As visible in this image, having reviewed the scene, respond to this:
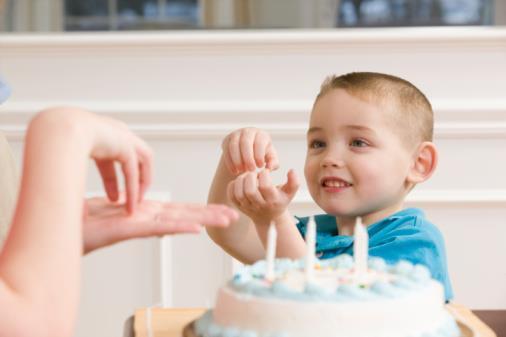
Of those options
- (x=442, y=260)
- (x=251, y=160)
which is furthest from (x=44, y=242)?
(x=442, y=260)

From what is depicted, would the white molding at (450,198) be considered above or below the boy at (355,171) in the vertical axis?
below

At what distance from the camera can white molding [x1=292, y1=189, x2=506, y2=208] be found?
8.48 feet

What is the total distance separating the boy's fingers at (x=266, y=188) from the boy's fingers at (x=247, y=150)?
6.3 inches

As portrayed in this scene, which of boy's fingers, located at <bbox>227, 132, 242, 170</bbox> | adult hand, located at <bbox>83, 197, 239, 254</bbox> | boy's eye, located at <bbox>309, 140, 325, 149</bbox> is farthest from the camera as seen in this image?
boy's eye, located at <bbox>309, 140, 325, 149</bbox>

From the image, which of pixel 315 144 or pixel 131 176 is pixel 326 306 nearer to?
pixel 131 176

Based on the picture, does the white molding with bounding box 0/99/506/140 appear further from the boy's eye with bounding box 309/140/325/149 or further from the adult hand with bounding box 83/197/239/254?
the adult hand with bounding box 83/197/239/254

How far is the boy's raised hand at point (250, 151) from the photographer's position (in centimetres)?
162

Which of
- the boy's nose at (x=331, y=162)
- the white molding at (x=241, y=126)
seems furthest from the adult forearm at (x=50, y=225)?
the white molding at (x=241, y=126)

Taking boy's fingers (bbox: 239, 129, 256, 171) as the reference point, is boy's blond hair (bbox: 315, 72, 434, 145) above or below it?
above

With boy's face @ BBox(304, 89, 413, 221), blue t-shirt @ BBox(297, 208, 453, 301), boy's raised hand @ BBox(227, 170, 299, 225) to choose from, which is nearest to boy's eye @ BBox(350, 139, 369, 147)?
boy's face @ BBox(304, 89, 413, 221)

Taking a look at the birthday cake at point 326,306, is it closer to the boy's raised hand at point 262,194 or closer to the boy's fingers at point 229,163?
the boy's raised hand at point 262,194

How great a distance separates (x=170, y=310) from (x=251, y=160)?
278 mm

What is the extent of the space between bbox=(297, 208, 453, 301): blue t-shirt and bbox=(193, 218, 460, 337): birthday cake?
39 centimetres

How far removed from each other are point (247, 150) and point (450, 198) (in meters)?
1.10
